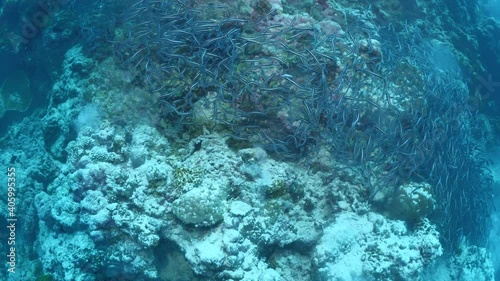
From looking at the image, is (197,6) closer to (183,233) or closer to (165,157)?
(165,157)

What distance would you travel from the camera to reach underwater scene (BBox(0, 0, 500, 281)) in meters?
3.65

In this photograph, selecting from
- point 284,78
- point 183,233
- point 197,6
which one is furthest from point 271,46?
point 183,233

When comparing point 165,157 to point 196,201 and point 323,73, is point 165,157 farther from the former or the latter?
point 323,73

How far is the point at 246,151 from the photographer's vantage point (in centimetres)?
391

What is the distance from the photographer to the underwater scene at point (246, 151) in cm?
365

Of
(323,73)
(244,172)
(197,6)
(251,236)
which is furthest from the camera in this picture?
(197,6)

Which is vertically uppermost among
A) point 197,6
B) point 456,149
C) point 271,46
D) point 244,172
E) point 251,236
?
point 197,6

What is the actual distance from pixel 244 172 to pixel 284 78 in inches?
45.6

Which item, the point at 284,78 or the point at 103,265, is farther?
the point at 284,78

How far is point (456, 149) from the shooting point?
5.15m

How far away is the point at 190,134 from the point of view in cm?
415

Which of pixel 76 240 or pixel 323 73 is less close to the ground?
pixel 323 73

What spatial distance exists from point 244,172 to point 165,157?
0.90 meters

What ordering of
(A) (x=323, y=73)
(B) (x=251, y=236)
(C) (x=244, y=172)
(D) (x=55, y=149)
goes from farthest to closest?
(D) (x=55, y=149), (A) (x=323, y=73), (C) (x=244, y=172), (B) (x=251, y=236)
